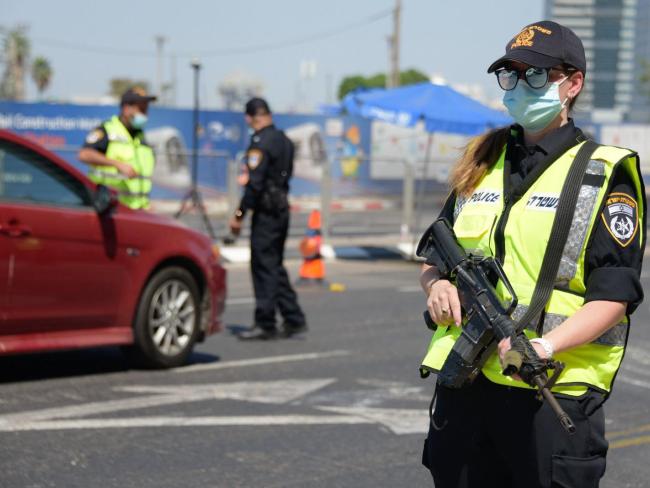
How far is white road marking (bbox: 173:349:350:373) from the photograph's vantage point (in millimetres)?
8461

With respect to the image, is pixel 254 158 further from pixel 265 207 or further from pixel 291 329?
pixel 291 329

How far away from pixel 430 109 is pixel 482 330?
14.7m

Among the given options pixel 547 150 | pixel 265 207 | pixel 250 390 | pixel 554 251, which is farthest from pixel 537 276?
pixel 265 207

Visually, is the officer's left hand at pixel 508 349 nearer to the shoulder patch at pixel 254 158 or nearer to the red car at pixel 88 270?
the red car at pixel 88 270

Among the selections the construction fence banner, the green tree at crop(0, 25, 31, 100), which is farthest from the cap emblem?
the green tree at crop(0, 25, 31, 100)

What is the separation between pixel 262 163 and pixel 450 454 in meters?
6.70

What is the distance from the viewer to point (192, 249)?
869cm

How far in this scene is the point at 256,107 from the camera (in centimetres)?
965

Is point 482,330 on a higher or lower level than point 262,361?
higher

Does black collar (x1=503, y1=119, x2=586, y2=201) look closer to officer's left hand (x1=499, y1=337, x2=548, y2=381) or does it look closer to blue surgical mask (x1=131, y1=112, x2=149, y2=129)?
officer's left hand (x1=499, y1=337, x2=548, y2=381)

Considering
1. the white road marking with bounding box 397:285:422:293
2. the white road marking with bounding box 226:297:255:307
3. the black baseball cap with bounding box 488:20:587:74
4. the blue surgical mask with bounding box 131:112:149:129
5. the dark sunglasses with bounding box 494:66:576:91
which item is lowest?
the white road marking with bounding box 397:285:422:293

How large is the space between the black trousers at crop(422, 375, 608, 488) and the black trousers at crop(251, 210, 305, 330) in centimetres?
659

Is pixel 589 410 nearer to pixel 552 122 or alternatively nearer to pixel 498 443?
pixel 498 443

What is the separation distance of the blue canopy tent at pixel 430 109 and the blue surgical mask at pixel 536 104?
550 inches
